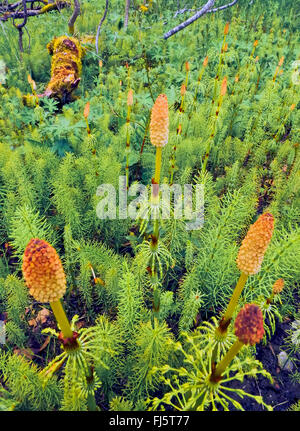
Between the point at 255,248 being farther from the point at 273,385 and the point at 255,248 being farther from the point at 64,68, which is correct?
the point at 64,68

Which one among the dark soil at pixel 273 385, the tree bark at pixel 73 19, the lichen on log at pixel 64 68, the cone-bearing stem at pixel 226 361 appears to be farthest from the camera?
the tree bark at pixel 73 19

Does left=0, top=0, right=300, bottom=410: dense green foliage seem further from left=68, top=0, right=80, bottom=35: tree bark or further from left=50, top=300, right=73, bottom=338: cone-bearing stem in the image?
left=68, top=0, right=80, bottom=35: tree bark

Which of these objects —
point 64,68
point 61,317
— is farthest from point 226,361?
point 64,68

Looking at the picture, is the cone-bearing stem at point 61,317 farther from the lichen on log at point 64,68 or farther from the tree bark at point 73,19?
the tree bark at point 73,19

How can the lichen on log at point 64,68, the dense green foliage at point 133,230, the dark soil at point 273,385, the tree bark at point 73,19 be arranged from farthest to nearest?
the tree bark at point 73,19 → the lichen on log at point 64,68 → the dark soil at point 273,385 → the dense green foliage at point 133,230

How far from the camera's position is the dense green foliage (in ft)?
5.36

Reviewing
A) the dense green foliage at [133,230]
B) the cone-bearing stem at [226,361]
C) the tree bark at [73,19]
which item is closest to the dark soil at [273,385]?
the dense green foliage at [133,230]

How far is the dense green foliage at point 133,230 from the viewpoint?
163 cm

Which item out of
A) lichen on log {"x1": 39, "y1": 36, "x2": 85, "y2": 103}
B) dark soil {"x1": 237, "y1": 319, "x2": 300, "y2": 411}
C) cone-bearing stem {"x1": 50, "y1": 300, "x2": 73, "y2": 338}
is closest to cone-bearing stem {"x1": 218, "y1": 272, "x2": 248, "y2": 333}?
cone-bearing stem {"x1": 50, "y1": 300, "x2": 73, "y2": 338}

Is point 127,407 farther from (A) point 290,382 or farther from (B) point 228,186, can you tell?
(B) point 228,186

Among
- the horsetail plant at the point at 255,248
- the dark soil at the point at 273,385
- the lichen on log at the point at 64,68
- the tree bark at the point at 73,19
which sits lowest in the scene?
the dark soil at the point at 273,385

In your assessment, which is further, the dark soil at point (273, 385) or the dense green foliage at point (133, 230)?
the dark soil at point (273, 385)

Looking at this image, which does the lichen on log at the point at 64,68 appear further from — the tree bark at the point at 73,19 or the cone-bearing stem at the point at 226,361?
the cone-bearing stem at the point at 226,361

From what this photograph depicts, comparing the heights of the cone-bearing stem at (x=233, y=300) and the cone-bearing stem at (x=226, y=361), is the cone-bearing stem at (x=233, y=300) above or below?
above
